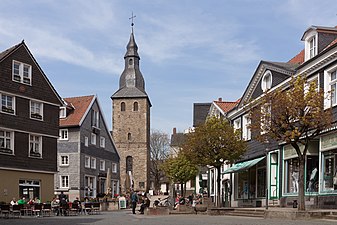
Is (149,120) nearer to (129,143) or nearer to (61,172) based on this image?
(129,143)

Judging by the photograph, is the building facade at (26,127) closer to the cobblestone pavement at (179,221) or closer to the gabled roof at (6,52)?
the gabled roof at (6,52)

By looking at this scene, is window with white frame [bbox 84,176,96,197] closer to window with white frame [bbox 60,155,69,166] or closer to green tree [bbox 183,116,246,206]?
window with white frame [bbox 60,155,69,166]

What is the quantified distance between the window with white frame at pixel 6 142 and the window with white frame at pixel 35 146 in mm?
1980

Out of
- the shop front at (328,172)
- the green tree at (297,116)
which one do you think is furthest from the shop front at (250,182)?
the green tree at (297,116)

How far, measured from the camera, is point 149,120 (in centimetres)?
9806

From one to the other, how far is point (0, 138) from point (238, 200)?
1738cm

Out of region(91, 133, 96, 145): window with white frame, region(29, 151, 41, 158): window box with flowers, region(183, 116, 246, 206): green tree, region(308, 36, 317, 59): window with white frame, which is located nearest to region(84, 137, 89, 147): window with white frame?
region(91, 133, 96, 145): window with white frame

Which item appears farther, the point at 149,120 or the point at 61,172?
the point at 149,120

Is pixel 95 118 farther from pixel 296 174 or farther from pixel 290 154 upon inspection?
pixel 296 174

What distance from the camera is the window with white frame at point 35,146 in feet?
131

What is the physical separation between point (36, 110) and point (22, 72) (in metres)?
2.99

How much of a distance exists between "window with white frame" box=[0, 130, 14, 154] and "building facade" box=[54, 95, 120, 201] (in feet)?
52.2

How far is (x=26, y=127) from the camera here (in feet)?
129

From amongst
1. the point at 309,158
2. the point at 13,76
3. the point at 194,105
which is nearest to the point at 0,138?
the point at 13,76
